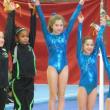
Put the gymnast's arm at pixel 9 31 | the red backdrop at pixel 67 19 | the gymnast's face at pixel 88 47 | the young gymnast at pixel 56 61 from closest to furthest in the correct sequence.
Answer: the gymnast's arm at pixel 9 31 → the young gymnast at pixel 56 61 → the gymnast's face at pixel 88 47 → the red backdrop at pixel 67 19

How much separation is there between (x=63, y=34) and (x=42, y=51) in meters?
1.85

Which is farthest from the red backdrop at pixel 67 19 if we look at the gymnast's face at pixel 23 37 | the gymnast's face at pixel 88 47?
the gymnast's face at pixel 23 37

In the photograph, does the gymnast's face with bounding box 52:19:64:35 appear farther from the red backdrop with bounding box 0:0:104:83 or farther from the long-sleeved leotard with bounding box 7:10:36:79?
the red backdrop with bounding box 0:0:104:83

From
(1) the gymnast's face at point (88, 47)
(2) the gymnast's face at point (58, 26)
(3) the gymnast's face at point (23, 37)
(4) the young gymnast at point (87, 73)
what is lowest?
(4) the young gymnast at point (87, 73)

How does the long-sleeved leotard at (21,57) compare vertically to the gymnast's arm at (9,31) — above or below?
below

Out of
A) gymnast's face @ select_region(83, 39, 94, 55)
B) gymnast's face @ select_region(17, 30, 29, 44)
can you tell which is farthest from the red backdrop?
gymnast's face @ select_region(17, 30, 29, 44)

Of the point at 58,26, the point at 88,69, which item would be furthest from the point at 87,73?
the point at 58,26

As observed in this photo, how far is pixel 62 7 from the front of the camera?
579 cm

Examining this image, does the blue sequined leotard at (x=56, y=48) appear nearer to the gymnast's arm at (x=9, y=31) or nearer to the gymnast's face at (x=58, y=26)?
the gymnast's face at (x=58, y=26)

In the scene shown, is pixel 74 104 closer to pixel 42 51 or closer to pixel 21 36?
pixel 42 51

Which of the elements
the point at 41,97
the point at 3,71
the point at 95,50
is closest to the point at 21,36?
the point at 3,71

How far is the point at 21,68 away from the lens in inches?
151

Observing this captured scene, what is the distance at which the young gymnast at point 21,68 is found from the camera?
383 centimetres

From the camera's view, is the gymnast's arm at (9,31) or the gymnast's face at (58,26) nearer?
the gymnast's arm at (9,31)
